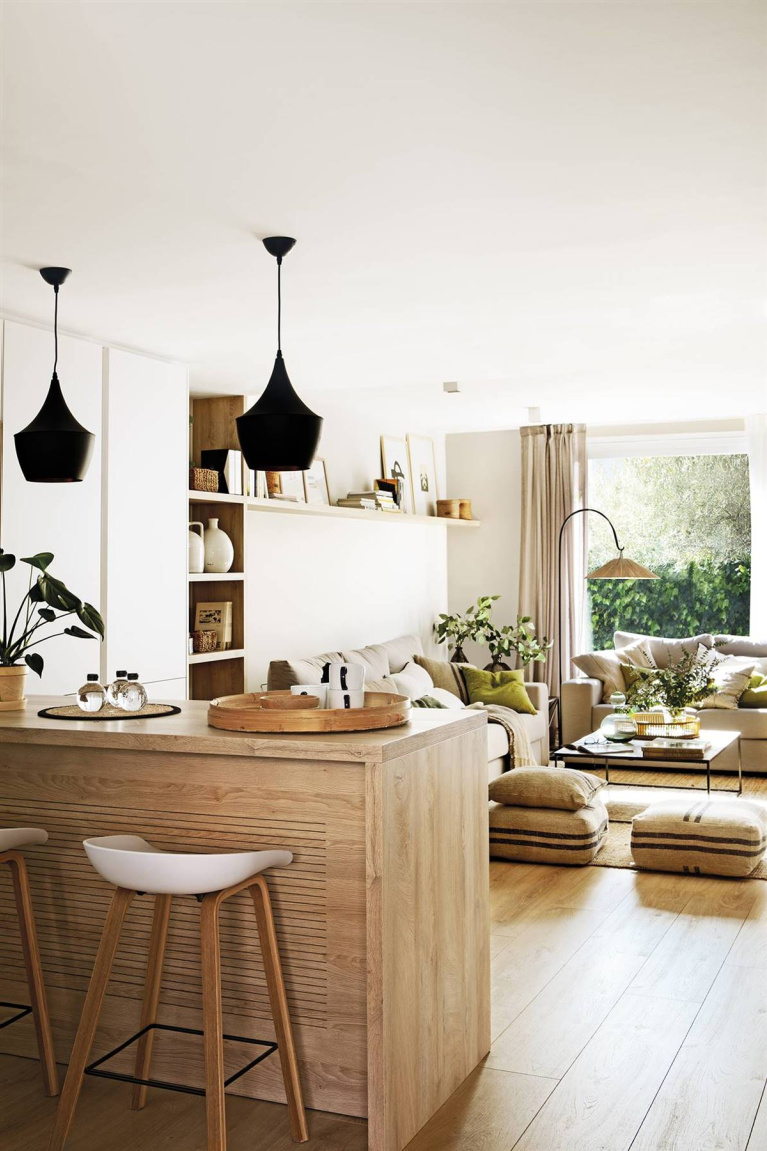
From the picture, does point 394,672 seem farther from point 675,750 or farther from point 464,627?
point 675,750

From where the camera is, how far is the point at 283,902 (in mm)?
2729

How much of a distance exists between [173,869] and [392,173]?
185 centimetres

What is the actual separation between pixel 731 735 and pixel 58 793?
14.2 ft

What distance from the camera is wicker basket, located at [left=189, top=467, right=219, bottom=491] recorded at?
5.54 m

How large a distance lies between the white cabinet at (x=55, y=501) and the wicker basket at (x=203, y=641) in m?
0.95

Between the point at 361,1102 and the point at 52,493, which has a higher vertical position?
the point at 52,493

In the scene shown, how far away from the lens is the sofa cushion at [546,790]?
5121 mm

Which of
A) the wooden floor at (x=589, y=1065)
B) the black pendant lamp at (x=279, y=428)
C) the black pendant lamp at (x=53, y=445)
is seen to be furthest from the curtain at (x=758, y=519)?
the black pendant lamp at (x=53, y=445)

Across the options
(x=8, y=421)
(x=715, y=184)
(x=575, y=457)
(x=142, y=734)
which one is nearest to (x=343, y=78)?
(x=715, y=184)

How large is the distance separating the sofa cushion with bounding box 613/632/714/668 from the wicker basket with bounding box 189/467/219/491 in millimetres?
3845

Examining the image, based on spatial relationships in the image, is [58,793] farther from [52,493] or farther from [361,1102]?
[52,493]

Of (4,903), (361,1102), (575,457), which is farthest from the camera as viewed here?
(575,457)

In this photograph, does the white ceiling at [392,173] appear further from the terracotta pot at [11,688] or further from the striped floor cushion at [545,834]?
the striped floor cushion at [545,834]

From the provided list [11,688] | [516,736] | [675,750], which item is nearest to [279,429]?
[11,688]
